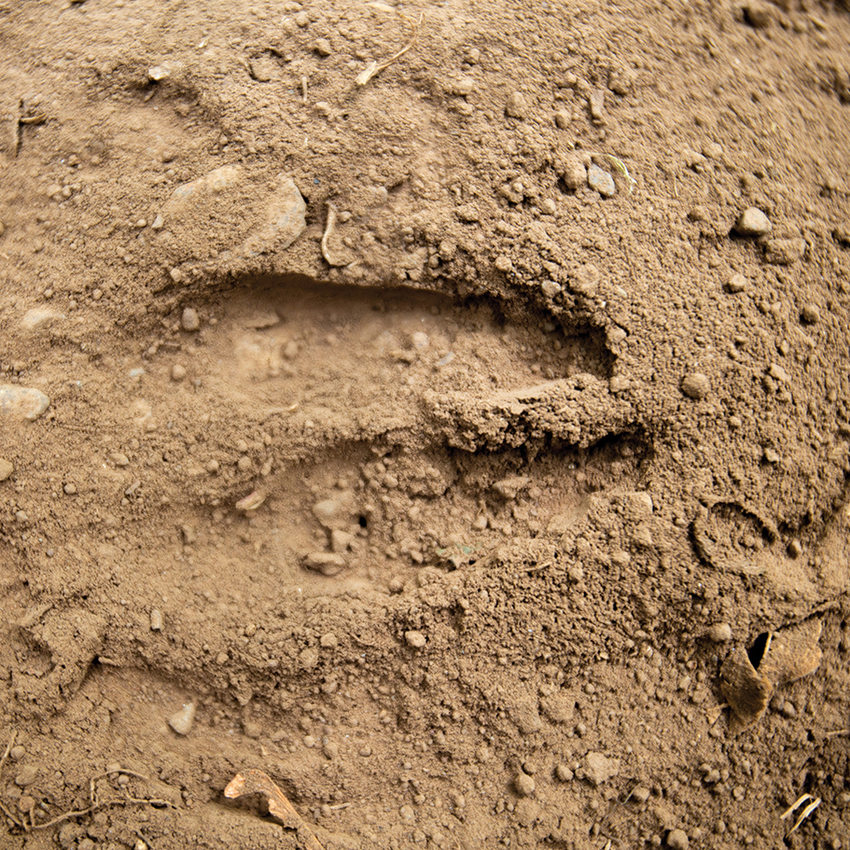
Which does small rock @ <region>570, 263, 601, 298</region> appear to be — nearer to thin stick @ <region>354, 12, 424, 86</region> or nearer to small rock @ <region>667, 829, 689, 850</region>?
thin stick @ <region>354, 12, 424, 86</region>

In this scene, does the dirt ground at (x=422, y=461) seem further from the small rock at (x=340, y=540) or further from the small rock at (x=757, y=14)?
Answer: the small rock at (x=757, y=14)

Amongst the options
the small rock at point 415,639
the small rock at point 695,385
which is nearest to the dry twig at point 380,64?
the small rock at point 695,385

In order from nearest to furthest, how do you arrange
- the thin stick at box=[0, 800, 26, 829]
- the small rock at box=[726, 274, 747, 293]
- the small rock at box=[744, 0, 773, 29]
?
the thin stick at box=[0, 800, 26, 829] → the small rock at box=[726, 274, 747, 293] → the small rock at box=[744, 0, 773, 29]

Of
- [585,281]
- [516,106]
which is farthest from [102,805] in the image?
[516,106]

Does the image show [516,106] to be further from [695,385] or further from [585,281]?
[695,385]

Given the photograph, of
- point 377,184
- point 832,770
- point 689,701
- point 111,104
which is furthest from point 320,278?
point 832,770

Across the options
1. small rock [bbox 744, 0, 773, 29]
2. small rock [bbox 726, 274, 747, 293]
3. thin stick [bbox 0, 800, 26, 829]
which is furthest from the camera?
small rock [bbox 744, 0, 773, 29]

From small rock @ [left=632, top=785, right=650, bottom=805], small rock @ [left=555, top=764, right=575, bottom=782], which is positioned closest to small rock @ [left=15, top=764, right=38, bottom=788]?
small rock @ [left=555, top=764, right=575, bottom=782]

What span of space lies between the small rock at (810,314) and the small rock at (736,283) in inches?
6.3

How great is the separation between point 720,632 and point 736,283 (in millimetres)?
738

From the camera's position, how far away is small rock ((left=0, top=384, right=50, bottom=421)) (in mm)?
1503

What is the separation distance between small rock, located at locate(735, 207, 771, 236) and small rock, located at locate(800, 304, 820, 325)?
0.19 meters

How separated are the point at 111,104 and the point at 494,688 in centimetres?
154

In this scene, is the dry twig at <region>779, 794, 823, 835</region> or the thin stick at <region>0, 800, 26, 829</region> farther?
the dry twig at <region>779, 794, 823, 835</region>
